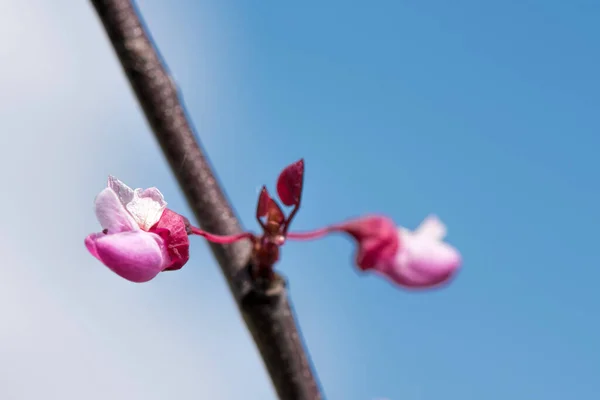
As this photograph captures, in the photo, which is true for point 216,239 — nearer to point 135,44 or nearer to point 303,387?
point 303,387

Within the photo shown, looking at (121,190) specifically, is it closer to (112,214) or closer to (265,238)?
Result: (112,214)

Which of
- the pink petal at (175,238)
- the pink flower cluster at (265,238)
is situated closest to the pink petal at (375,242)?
the pink flower cluster at (265,238)

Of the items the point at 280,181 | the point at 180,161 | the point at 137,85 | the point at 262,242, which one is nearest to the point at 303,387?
the point at 262,242

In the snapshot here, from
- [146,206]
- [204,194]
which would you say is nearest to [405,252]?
[204,194]

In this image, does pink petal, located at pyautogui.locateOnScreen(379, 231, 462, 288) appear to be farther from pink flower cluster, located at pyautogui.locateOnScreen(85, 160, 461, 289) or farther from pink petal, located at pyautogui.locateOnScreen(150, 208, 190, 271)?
pink petal, located at pyautogui.locateOnScreen(150, 208, 190, 271)

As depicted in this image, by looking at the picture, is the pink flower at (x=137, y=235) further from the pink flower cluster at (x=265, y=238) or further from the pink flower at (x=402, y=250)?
the pink flower at (x=402, y=250)

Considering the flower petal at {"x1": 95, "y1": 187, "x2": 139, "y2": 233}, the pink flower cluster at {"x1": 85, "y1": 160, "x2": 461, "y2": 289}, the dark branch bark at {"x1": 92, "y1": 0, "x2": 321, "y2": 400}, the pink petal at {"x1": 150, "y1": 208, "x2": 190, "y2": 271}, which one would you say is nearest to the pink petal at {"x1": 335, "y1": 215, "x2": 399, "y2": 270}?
the pink flower cluster at {"x1": 85, "y1": 160, "x2": 461, "y2": 289}
